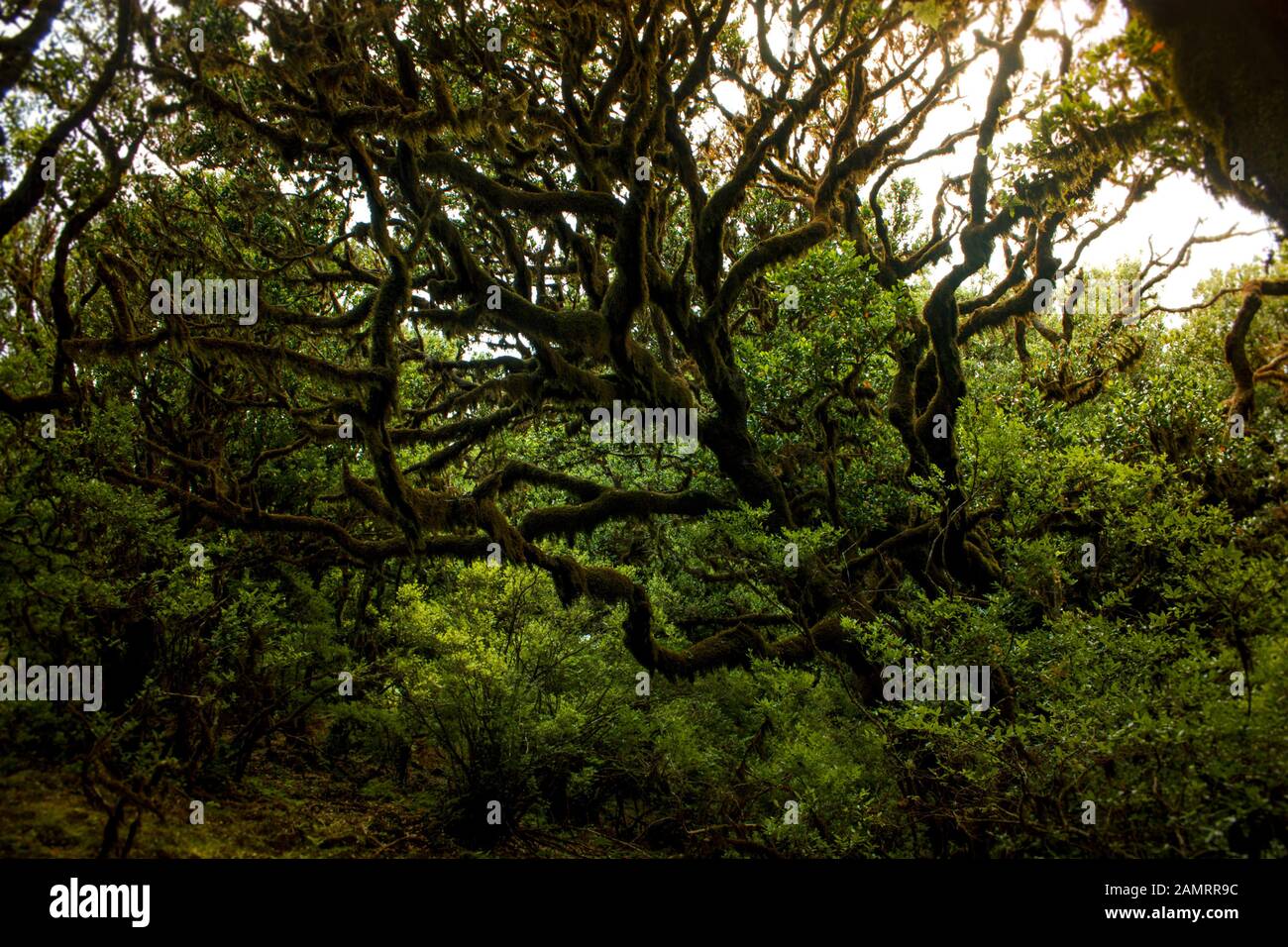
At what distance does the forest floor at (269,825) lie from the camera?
19.6 ft

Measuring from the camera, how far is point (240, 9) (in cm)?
698

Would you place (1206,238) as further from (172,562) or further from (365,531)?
(172,562)

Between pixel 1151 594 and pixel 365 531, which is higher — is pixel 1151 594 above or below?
below

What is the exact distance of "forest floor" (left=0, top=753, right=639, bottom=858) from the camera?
5965 mm

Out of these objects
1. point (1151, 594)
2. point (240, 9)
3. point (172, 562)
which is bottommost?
point (1151, 594)

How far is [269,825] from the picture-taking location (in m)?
7.61

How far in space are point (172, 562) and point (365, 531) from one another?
10.7 ft
